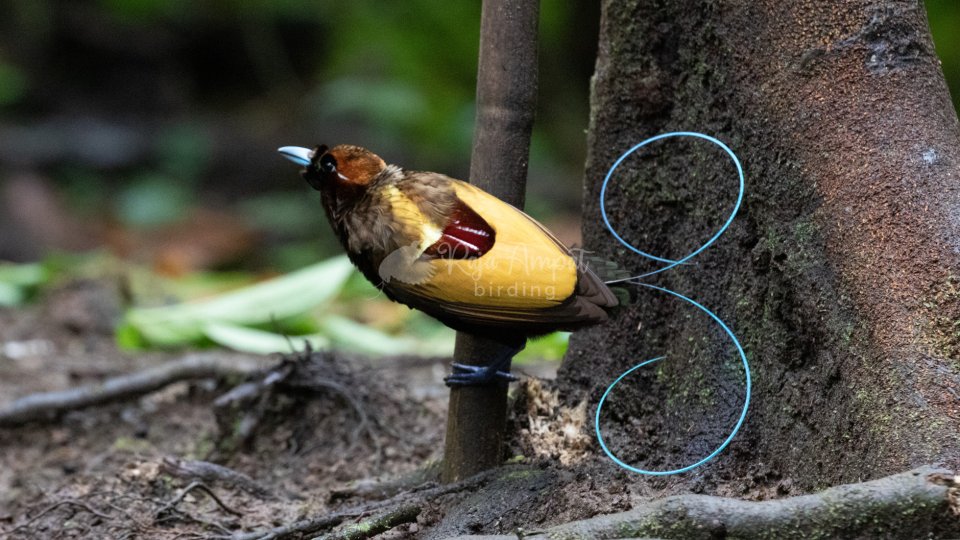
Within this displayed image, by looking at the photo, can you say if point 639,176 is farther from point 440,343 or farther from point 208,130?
point 208,130

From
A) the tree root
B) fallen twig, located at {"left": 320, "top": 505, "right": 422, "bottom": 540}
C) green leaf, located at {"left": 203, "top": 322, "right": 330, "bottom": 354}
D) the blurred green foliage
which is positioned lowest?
green leaf, located at {"left": 203, "top": 322, "right": 330, "bottom": 354}

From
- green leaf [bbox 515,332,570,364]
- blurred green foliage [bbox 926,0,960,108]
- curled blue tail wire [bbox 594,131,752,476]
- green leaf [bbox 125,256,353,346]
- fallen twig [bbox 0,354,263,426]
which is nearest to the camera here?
curled blue tail wire [bbox 594,131,752,476]

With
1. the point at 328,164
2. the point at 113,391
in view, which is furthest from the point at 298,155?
the point at 113,391

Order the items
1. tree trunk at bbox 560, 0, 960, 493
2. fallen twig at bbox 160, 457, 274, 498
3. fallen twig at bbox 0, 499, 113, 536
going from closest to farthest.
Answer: tree trunk at bbox 560, 0, 960, 493, fallen twig at bbox 0, 499, 113, 536, fallen twig at bbox 160, 457, 274, 498

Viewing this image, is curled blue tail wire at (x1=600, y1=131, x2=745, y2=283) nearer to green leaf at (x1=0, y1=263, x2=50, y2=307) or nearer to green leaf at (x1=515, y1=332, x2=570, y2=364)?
green leaf at (x1=515, y1=332, x2=570, y2=364)

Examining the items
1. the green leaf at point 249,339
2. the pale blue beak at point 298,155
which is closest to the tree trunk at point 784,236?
the pale blue beak at point 298,155

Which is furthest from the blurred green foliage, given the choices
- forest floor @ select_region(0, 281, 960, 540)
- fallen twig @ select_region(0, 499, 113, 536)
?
fallen twig @ select_region(0, 499, 113, 536)

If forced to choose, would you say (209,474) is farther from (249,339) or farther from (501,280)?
(249,339)

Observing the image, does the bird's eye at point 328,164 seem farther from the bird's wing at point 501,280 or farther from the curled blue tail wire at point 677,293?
the curled blue tail wire at point 677,293
